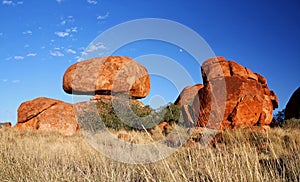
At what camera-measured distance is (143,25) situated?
574 inches

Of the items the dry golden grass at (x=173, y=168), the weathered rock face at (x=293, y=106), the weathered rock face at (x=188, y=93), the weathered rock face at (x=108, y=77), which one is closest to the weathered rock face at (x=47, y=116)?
the weathered rock face at (x=108, y=77)

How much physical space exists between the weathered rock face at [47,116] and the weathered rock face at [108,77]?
281cm

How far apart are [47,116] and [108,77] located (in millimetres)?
5508

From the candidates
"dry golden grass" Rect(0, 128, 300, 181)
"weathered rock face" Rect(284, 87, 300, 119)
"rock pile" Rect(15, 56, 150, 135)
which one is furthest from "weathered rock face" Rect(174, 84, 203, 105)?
"dry golden grass" Rect(0, 128, 300, 181)

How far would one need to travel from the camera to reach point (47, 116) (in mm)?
Result: 17719

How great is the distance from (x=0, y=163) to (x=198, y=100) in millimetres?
9801

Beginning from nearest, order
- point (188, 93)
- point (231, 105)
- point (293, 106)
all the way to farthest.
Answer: point (231, 105)
point (293, 106)
point (188, 93)

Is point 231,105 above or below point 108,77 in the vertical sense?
below

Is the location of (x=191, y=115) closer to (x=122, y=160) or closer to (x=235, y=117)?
(x=235, y=117)

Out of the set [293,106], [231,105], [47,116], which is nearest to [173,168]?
[231,105]

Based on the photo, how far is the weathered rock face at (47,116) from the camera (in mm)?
17328

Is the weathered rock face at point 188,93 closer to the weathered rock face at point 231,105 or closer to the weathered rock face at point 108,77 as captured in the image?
the weathered rock face at point 108,77

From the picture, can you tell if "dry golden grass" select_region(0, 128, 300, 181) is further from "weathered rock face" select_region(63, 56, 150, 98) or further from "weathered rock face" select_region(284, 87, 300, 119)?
"weathered rock face" select_region(284, 87, 300, 119)

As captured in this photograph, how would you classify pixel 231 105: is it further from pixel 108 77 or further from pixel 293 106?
pixel 293 106
